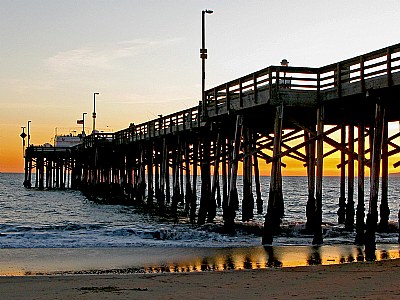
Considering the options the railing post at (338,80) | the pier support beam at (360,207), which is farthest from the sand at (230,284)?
the railing post at (338,80)

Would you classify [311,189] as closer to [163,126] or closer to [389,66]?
[389,66]

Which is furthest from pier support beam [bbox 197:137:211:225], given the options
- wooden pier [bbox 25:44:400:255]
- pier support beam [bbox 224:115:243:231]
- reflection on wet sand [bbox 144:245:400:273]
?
reflection on wet sand [bbox 144:245:400:273]

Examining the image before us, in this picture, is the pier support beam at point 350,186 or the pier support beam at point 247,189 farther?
the pier support beam at point 247,189

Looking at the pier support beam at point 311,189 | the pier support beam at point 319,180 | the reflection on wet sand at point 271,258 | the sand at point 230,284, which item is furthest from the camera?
the pier support beam at point 311,189

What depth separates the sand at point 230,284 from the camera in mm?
11008

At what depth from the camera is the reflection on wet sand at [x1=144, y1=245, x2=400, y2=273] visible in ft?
52.3

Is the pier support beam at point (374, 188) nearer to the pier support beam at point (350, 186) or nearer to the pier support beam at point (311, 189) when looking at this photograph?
the pier support beam at point (311, 189)

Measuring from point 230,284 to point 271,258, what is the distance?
17.7ft

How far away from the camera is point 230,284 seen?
40.1 ft

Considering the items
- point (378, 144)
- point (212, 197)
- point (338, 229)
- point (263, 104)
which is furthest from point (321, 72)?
point (212, 197)

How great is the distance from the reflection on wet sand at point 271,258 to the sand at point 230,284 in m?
1.61

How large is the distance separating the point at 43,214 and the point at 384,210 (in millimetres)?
22171

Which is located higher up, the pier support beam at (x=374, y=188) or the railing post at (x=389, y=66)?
the railing post at (x=389, y=66)

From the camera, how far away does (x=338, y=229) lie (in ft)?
85.8
